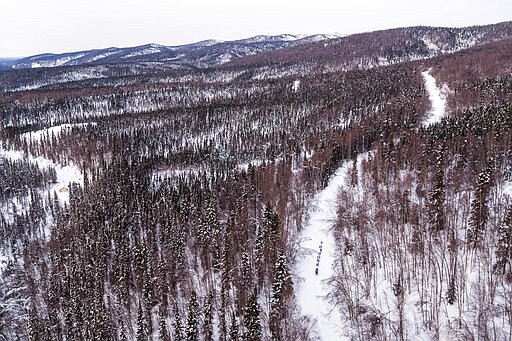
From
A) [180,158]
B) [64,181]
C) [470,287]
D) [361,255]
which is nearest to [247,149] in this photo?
[180,158]

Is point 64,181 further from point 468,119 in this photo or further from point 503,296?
point 503,296

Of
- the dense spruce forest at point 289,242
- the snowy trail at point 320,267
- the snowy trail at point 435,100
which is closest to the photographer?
the dense spruce forest at point 289,242

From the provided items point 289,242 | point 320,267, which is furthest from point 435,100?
point 320,267

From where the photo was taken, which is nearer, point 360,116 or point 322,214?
point 322,214

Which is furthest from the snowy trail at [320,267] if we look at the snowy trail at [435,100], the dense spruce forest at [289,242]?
the snowy trail at [435,100]

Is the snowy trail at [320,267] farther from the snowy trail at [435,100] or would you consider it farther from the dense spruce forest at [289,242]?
the snowy trail at [435,100]

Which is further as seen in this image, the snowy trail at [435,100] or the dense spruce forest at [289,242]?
the snowy trail at [435,100]
